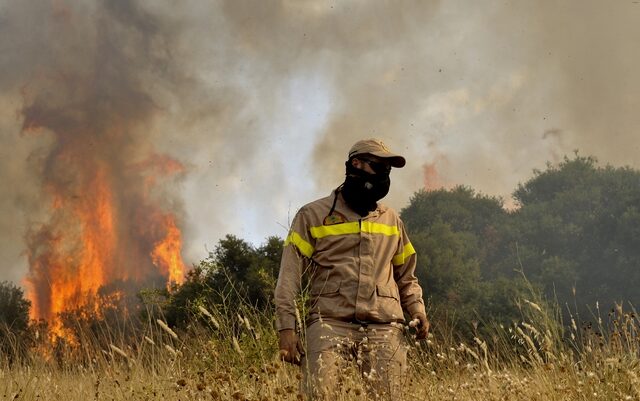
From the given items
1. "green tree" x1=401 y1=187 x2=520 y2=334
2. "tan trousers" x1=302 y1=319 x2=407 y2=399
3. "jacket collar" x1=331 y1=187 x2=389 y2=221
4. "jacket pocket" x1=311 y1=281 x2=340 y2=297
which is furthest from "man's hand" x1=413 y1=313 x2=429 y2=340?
"green tree" x1=401 y1=187 x2=520 y2=334

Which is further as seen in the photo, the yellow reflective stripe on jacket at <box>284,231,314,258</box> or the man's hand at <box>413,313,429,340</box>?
the yellow reflective stripe on jacket at <box>284,231,314,258</box>

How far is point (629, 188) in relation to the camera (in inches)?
1711

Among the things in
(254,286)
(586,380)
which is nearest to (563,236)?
(254,286)

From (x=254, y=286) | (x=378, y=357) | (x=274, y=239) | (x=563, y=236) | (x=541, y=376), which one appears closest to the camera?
(x=378, y=357)

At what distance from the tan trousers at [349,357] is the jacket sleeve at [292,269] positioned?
9.3 inches

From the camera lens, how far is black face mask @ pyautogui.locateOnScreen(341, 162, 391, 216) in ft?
17.0

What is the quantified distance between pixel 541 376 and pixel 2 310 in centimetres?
3086

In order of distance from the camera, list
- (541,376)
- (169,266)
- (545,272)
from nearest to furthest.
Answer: (541,376), (545,272), (169,266)

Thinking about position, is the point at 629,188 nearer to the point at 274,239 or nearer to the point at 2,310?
the point at 274,239

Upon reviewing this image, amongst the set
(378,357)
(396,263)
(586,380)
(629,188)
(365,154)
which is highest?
(629,188)

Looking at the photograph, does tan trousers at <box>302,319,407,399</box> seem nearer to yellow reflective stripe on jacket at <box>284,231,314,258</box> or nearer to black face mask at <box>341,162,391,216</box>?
yellow reflective stripe on jacket at <box>284,231,314,258</box>

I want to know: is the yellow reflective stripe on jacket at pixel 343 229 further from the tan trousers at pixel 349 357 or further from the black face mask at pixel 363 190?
the tan trousers at pixel 349 357

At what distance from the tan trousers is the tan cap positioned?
1195 mm

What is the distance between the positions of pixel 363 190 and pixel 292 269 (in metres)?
0.77
